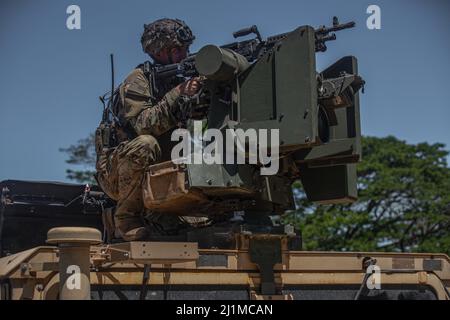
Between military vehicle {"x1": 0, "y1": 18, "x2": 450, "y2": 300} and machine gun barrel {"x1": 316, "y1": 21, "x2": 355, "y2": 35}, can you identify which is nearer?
A: military vehicle {"x1": 0, "y1": 18, "x2": 450, "y2": 300}

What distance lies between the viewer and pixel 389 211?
3055cm

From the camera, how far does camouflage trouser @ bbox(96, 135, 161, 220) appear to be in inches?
277

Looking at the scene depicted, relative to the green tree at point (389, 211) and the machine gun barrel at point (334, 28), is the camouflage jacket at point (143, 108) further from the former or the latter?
the green tree at point (389, 211)

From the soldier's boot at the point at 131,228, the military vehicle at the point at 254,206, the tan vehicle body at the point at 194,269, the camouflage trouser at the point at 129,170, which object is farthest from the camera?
the soldier's boot at the point at 131,228

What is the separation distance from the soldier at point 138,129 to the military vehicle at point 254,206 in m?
0.16

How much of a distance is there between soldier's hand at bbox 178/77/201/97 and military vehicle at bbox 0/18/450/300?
0.12 metres

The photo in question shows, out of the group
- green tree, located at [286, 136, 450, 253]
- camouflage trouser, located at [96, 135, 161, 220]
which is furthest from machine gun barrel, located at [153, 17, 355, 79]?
green tree, located at [286, 136, 450, 253]

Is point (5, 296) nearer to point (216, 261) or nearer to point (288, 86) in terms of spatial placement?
point (216, 261)

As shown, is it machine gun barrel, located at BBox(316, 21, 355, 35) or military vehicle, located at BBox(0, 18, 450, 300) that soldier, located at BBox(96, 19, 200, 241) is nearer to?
military vehicle, located at BBox(0, 18, 450, 300)

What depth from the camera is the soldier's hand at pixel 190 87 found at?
7.21 meters

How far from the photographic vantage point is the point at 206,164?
654 cm

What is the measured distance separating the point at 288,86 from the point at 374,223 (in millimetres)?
23807

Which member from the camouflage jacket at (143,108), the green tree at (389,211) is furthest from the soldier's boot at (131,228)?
the green tree at (389,211)

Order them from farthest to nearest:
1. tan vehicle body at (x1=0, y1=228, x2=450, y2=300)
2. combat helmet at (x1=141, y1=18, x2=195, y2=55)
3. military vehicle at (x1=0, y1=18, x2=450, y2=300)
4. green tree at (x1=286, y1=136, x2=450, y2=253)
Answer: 1. green tree at (x1=286, y1=136, x2=450, y2=253)
2. combat helmet at (x1=141, y1=18, x2=195, y2=55)
3. military vehicle at (x1=0, y1=18, x2=450, y2=300)
4. tan vehicle body at (x1=0, y1=228, x2=450, y2=300)
